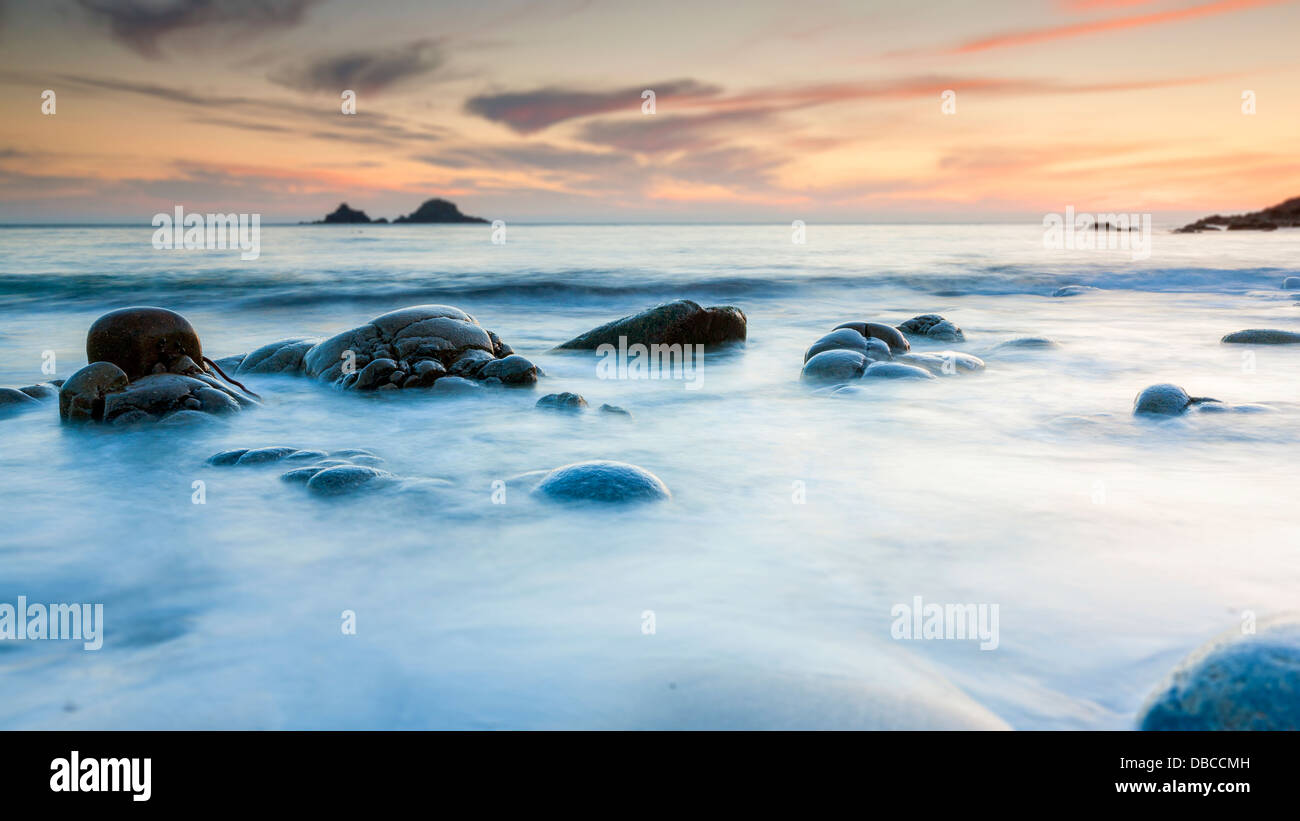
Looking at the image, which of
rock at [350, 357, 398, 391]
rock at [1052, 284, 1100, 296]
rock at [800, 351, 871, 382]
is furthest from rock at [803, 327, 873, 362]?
rock at [1052, 284, 1100, 296]

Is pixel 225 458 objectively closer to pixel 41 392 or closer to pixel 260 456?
pixel 260 456

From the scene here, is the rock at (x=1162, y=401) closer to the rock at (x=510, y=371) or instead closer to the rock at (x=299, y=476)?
the rock at (x=510, y=371)

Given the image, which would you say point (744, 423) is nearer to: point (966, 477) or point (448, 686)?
point (966, 477)

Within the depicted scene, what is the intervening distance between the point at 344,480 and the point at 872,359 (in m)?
5.76

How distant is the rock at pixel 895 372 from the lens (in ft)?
25.6

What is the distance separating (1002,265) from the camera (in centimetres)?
2492

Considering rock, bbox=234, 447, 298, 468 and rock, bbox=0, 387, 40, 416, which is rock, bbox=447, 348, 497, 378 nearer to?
rock, bbox=234, 447, 298, 468

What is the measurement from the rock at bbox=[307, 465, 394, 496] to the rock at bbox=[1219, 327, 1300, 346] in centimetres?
1028

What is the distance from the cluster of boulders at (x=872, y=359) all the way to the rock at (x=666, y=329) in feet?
4.58

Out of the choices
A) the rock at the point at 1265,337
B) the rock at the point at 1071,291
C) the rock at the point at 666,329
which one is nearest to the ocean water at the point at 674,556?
the rock at the point at 1265,337

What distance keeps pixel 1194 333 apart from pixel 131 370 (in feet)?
42.9

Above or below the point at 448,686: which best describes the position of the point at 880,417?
above
